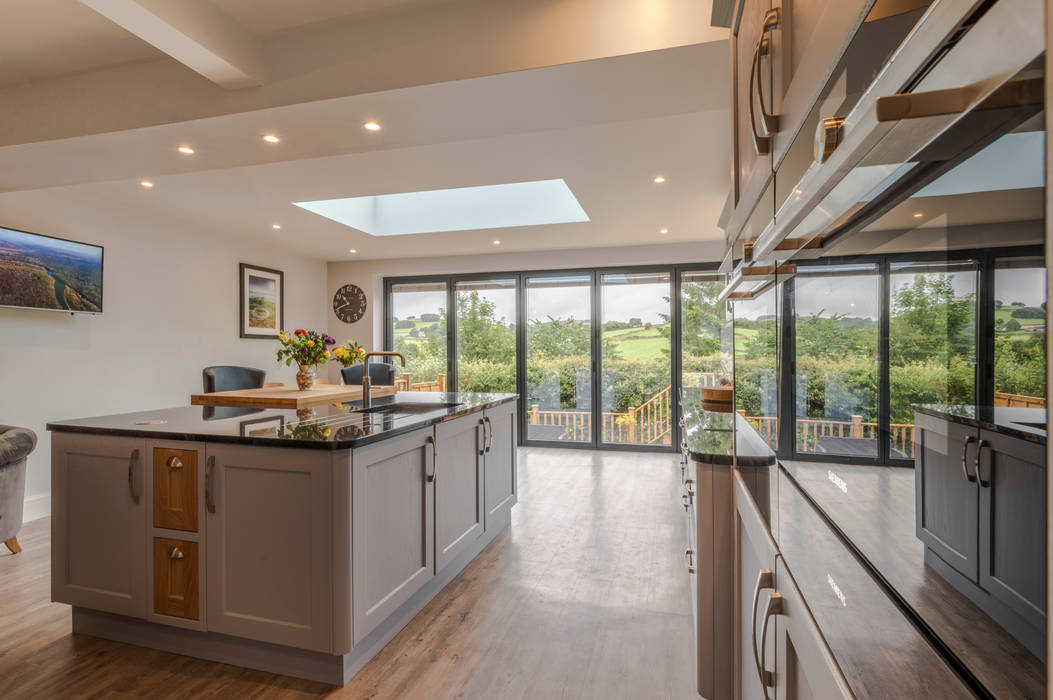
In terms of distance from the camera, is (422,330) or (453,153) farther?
(422,330)

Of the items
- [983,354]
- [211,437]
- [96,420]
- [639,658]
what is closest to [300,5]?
[211,437]

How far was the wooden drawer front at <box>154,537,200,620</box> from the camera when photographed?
6.75 feet

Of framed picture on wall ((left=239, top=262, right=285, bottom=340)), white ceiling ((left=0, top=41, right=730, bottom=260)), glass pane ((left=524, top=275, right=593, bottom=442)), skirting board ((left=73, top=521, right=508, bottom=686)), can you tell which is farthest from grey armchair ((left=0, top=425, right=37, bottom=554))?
glass pane ((left=524, top=275, right=593, bottom=442))

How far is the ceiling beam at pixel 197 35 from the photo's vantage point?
5.96ft

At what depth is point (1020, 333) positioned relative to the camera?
0.26 m

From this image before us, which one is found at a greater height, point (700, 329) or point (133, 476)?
point (700, 329)

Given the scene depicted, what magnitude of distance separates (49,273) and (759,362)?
15.5ft

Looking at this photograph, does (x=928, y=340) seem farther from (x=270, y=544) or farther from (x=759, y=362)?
(x=270, y=544)

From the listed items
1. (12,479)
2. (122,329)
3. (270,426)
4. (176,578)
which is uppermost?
(122,329)

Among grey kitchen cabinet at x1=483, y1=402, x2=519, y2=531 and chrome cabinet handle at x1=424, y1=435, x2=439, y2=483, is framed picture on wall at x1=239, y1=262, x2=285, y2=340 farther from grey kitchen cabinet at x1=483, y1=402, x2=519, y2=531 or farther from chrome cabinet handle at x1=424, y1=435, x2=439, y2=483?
chrome cabinet handle at x1=424, y1=435, x2=439, y2=483

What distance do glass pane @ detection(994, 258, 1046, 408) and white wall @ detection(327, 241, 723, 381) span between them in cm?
599

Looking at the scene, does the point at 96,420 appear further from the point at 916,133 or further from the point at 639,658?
the point at 916,133

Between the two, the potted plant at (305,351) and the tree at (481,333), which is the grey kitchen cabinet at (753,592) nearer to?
the potted plant at (305,351)

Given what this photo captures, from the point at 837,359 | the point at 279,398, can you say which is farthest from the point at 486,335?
the point at 837,359
